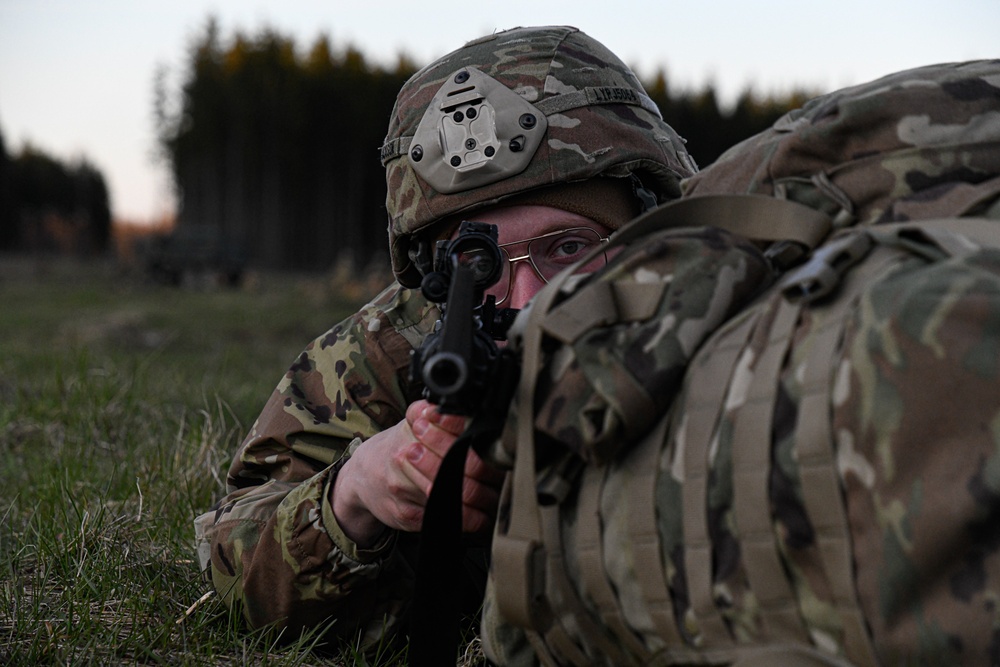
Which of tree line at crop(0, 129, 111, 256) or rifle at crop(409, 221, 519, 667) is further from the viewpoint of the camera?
tree line at crop(0, 129, 111, 256)

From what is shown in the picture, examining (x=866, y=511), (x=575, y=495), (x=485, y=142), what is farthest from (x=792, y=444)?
(x=485, y=142)

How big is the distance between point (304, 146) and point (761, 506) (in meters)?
37.5

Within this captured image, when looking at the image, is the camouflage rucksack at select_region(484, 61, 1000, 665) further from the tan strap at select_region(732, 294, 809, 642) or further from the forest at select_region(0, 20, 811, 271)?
the forest at select_region(0, 20, 811, 271)

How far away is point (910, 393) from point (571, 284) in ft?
1.70

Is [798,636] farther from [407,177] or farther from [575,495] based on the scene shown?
[407,177]

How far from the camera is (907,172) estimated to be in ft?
4.62

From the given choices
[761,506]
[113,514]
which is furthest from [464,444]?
[113,514]

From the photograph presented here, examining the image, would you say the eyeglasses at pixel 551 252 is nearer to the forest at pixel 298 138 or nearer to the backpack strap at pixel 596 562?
the backpack strap at pixel 596 562

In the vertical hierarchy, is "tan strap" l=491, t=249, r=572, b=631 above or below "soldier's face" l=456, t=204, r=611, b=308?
below

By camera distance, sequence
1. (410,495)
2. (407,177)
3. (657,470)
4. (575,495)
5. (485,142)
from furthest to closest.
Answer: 1. (407,177)
2. (485,142)
3. (410,495)
4. (575,495)
5. (657,470)

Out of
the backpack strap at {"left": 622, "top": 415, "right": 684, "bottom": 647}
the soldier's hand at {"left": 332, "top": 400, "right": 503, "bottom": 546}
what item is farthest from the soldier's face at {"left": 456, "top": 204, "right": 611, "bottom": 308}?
the backpack strap at {"left": 622, "top": 415, "right": 684, "bottom": 647}

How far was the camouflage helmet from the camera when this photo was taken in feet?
8.00

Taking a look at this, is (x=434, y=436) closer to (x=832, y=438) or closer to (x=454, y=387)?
(x=454, y=387)

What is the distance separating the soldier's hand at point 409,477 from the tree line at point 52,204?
5183 cm
